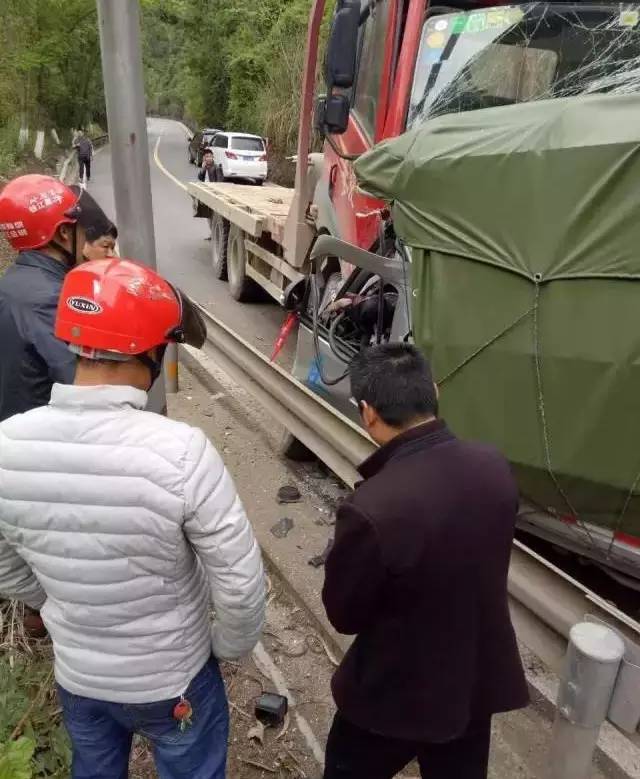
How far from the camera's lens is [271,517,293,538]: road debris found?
4016mm

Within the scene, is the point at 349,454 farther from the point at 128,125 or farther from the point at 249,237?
the point at 249,237

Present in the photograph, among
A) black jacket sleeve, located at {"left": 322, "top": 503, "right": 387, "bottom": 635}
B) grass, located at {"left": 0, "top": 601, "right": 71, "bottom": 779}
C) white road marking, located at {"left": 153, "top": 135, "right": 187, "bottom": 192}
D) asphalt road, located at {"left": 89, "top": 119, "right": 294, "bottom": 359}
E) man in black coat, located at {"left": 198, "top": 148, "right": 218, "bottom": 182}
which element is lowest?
white road marking, located at {"left": 153, "top": 135, "right": 187, "bottom": 192}

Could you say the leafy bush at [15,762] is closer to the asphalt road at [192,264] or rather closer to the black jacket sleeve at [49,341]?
the black jacket sleeve at [49,341]

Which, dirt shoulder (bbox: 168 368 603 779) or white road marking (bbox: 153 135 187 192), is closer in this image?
dirt shoulder (bbox: 168 368 603 779)

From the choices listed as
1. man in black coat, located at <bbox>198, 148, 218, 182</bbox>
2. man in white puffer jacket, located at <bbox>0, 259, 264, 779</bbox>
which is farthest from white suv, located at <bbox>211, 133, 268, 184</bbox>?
man in white puffer jacket, located at <bbox>0, 259, 264, 779</bbox>

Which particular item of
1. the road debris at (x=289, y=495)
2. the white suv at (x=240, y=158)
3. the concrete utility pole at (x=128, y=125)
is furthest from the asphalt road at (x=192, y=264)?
the concrete utility pole at (x=128, y=125)

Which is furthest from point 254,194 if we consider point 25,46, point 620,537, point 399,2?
point 25,46

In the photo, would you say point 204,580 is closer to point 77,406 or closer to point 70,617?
point 70,617

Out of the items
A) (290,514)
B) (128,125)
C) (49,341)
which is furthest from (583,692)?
(128,125)

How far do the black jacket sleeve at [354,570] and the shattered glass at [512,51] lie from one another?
123 inches

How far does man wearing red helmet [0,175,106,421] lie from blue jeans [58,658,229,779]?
43.9 inches

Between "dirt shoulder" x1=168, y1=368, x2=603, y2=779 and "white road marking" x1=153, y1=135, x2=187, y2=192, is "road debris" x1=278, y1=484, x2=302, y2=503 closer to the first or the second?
"dirt shoulder" x1=168, y1=368, x2=603, y2=779

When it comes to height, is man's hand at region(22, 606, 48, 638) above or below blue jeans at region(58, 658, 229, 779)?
below

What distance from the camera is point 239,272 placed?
8.80 metres
